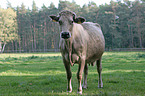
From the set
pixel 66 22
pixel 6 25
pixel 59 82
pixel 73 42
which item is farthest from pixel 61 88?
pixel 6 25

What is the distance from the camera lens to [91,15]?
6762 centimetres

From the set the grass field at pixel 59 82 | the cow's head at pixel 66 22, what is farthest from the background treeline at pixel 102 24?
the cow's head at pixel 66 22

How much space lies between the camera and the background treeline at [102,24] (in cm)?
6019

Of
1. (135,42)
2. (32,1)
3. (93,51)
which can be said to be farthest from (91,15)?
(93,51)

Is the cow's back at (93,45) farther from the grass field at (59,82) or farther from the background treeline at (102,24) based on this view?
the background treeline at (102,24)

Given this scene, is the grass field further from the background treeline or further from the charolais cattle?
the background treeline

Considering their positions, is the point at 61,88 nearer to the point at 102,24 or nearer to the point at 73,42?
the point at 73,42

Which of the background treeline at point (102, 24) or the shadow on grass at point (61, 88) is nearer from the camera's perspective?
the shadow on grass at point (61, 88)

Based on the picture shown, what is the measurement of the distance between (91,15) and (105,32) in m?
9.85

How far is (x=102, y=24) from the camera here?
64938 mm

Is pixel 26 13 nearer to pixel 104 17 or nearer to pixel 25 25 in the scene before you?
pixel 25 25

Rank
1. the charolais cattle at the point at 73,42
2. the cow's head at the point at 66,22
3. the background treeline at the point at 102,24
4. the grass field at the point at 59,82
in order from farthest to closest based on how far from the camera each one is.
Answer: the background treeline at the point at 102,24 → the grass field at the point at 59,82 → the charolais cattle at the point at 73,42 → the cow's head at the point at 66,22

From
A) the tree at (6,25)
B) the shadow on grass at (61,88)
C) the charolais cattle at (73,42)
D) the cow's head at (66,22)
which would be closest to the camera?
the cow's head at (66,22)

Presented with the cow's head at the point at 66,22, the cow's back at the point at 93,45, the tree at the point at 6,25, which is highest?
the tree at the point at 6,25
